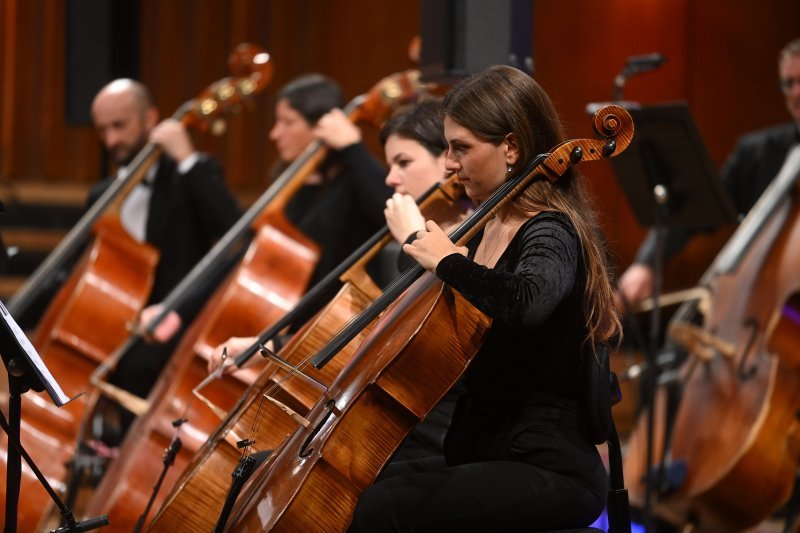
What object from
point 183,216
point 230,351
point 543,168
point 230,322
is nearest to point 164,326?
point 230,322

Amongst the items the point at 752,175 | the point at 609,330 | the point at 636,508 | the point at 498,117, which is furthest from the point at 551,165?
the point at 752,175

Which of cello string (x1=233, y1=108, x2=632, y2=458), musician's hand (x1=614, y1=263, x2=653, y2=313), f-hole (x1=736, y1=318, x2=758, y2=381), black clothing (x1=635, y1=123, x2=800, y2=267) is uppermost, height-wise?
cello string (x1=233, y1=108, x2=632, y2=458)

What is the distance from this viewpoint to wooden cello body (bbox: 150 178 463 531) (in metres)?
2.22

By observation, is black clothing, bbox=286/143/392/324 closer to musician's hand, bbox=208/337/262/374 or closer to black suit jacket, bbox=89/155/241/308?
black suit jacket, bbox=89/155/241/308

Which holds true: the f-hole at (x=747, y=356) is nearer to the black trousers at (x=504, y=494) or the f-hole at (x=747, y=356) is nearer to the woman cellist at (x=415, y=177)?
the woman cellist at (x=415, y=177)

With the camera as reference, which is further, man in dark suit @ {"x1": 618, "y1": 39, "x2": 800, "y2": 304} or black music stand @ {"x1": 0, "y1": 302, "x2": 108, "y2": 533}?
man in dark suit @ {"x1": 618, "y1": 39, "x2": 800, "y2": 304}

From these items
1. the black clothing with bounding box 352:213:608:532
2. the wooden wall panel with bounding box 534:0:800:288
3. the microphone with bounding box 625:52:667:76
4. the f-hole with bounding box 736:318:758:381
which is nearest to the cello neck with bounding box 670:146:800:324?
the f-hole with bounding box 736:318:758:381

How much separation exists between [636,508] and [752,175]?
1.31 metres

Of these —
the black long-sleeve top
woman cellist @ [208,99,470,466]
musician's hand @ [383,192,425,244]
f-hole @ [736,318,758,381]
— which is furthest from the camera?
f-hole @ [736,318,758,381]

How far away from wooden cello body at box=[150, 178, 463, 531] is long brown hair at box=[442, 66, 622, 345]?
1.51 ft

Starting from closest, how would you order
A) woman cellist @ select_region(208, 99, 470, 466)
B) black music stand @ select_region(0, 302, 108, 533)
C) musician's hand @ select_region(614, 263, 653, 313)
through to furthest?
black music stand @ select_region(0, 302, 108, 533)
woman cellist @ select_region(208, 99, 470, 466)
musician's hand @ select_region(614, 263, 653, 313)

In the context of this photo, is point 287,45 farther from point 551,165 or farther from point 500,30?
point 551,165

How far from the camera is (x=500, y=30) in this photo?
3088mm

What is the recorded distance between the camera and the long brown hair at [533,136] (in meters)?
1.88
